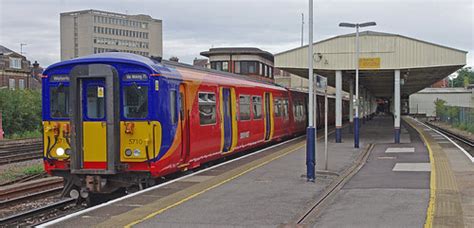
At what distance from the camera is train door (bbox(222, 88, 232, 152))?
16.4m

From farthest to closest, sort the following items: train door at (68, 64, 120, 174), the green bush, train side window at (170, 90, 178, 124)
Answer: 1. the green bush
2. train side window at (170, 90, 178, 124)
3. train door at (68, 64, 120, 174)

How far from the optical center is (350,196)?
1127 cm

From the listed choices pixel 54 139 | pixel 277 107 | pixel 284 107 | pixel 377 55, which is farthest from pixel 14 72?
pixel 54 139

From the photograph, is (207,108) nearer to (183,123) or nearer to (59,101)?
(183,123)

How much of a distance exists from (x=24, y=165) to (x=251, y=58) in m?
53.1

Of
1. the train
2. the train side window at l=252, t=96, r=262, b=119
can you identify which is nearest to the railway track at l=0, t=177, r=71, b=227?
the train

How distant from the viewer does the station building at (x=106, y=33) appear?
11712 cm

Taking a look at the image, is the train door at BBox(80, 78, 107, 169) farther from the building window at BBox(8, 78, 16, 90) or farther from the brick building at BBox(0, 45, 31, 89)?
the building window at BBox(8, 78, 16, 90)

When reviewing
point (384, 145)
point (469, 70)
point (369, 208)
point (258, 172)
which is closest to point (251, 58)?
point (384, 145)

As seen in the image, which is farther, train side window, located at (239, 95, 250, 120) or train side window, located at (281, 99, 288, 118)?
train side window, located at (281, 99, 288, 118)

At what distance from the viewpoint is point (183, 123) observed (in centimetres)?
1291

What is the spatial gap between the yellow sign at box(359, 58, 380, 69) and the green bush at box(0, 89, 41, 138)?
74.1 feet

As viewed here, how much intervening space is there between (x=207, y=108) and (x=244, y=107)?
394cm

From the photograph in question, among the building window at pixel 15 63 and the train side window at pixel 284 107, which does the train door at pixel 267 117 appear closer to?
the train side window at pixel 284 107
